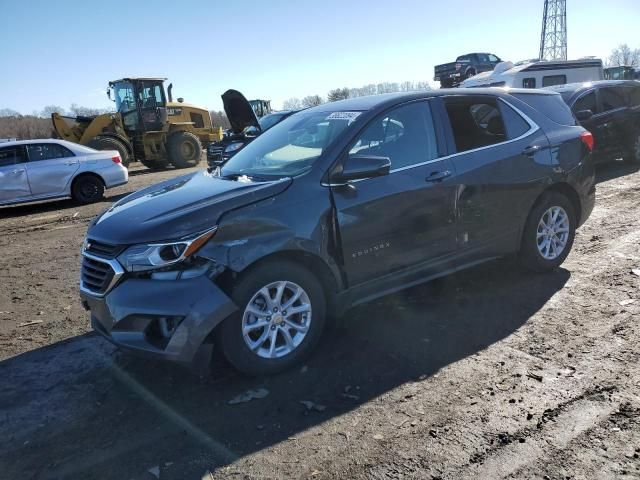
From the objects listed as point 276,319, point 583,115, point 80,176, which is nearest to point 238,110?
point 80,176

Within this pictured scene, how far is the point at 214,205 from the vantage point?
11.5 feet

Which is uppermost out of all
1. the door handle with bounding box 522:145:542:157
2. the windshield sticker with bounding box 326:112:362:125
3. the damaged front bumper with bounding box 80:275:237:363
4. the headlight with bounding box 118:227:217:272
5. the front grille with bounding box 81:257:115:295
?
the windshield sticker with bounding box 326:112:362:125

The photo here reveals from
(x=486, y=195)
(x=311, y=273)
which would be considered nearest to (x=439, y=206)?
(x=486, y=195)

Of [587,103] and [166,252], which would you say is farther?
[587,103]

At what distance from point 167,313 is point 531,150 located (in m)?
3.63

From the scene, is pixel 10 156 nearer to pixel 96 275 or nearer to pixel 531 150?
pixel 96 275

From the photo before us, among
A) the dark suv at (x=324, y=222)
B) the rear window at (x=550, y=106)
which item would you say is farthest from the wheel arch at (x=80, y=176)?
the rear window at (x=550, y=106)

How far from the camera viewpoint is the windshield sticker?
4180 mm

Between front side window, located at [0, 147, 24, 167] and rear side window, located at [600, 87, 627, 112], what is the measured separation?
479 inches

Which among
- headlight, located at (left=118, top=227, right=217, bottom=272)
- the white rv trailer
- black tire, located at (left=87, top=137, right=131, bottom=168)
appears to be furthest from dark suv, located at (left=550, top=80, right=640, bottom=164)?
black tire, located at (left=87, top=137, right=131, bottom=168)

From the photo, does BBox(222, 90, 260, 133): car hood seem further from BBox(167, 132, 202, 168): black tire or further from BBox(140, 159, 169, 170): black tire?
BBox(140, 159, 169, 170): black tire

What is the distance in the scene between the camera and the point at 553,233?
5.27m

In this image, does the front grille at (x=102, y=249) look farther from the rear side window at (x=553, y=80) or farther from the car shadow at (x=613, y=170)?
the rear side window at (x=553, y=80)

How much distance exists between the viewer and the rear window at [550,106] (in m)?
5.25
